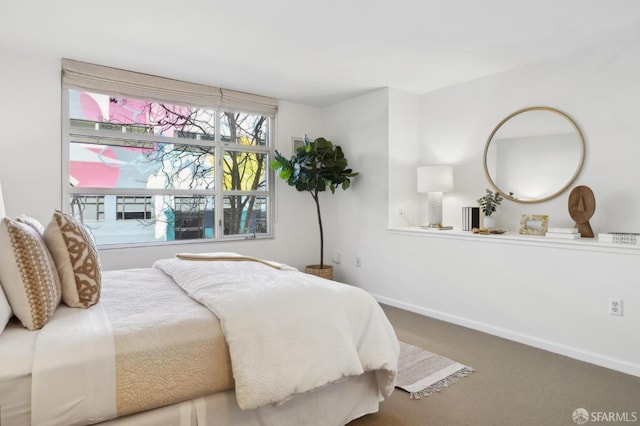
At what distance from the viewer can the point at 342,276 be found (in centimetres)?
489

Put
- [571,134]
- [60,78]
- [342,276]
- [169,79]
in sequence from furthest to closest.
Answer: [342,276] → [169,79] → [60,78] → [571,134]

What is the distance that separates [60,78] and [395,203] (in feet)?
11.2

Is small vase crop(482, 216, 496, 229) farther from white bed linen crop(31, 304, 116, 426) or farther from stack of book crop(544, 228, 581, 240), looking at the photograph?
white bed linen crop(31, 304, 116, 426)

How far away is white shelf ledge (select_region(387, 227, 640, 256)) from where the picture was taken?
8.64 feet

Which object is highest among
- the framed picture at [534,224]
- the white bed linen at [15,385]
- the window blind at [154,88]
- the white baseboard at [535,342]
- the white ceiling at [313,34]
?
the white ceiling at [313,34]

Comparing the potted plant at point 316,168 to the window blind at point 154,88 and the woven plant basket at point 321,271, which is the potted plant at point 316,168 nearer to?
the woven plant basket at point 321,271

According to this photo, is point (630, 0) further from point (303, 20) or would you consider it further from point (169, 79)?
point (169, 79)

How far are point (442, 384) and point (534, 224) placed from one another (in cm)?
172

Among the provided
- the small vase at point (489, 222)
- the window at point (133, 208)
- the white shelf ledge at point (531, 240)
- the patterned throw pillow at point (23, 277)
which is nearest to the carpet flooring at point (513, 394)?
the white shelf ledge at point (531, 240)

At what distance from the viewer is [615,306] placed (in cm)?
266

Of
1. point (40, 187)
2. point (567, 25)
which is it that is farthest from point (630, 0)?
point (40, 187)

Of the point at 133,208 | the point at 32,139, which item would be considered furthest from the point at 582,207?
the point at 32,139

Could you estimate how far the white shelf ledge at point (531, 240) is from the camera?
263 cm

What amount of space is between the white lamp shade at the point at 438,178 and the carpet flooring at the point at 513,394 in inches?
60.8
